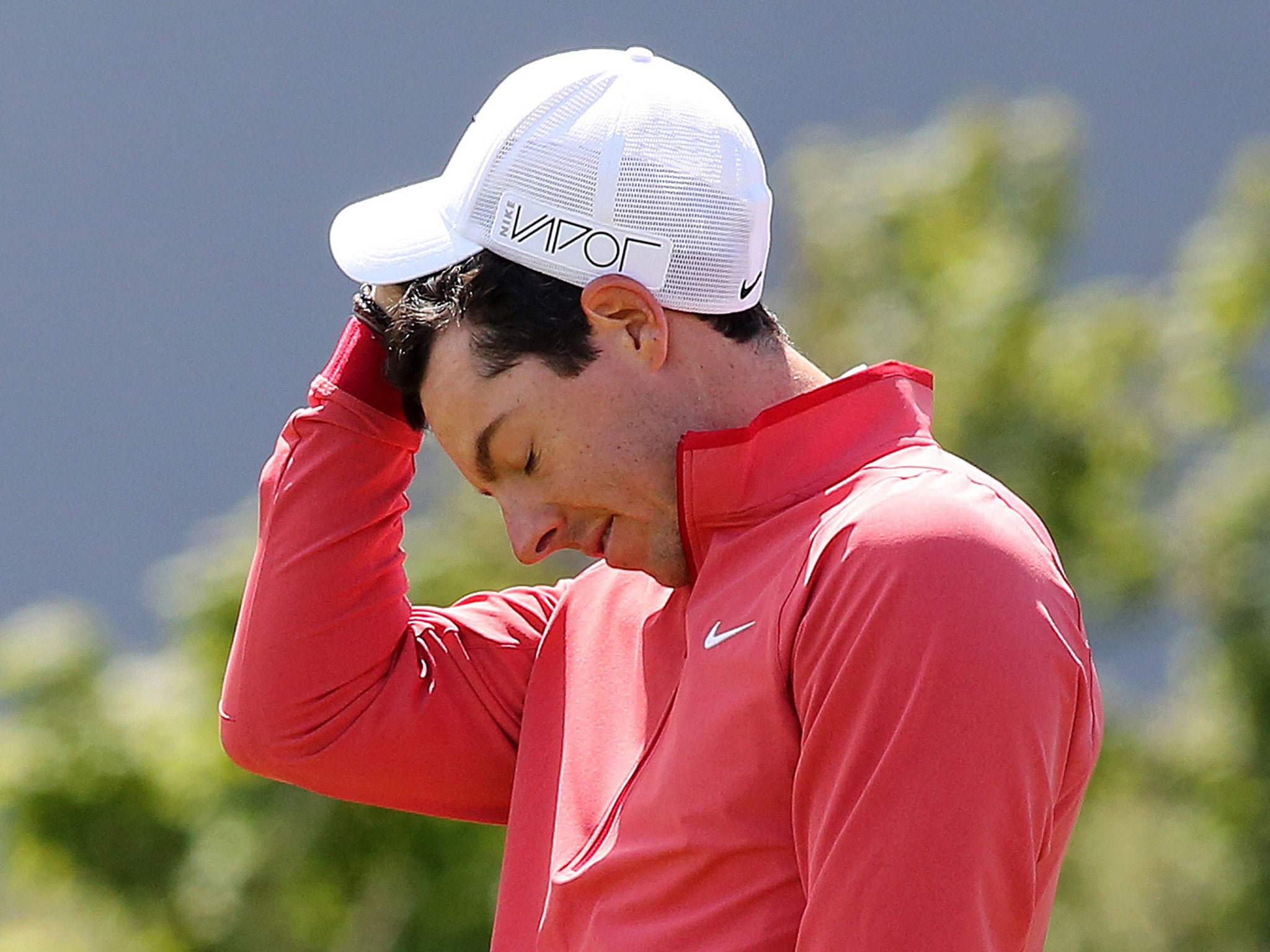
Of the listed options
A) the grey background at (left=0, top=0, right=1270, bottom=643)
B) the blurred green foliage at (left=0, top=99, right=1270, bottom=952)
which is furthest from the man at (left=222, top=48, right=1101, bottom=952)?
the grey background at (left=0, top=0, right=1270, bottom=643)

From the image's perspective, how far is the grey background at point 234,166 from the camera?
25.8 ft

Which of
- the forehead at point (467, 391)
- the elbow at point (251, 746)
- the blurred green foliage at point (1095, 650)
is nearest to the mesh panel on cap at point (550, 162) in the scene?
the forehead at point (467, 391)

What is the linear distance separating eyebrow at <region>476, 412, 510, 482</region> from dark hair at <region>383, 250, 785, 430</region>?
0.14ft

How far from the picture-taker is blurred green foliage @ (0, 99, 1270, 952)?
460 cm

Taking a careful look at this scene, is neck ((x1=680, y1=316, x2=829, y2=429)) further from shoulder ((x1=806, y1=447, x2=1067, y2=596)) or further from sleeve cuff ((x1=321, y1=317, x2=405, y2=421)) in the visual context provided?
sleeve cuff ((x1=321, y1=317, x2=405, y2=421))

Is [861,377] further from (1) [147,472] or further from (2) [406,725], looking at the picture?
(1) [147,472]

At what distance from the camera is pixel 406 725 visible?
6.29 feet

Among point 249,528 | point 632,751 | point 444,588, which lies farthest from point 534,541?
point 249,528

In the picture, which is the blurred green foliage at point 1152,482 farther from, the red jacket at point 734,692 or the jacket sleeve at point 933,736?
the jacket sleeve at point 933,736

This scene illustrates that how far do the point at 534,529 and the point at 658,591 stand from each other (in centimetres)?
17

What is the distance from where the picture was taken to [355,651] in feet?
6.23

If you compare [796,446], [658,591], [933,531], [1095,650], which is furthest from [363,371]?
[1095,650]

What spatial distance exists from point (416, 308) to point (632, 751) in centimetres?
43

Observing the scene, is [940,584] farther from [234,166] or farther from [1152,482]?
[234,166]
